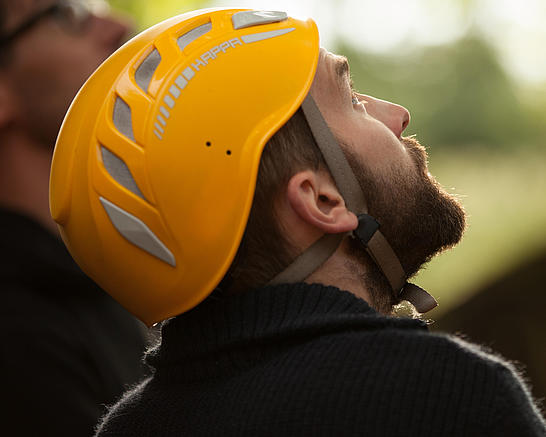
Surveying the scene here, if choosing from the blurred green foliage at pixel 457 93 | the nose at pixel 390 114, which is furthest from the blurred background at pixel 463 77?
the nose at pixel 390 114

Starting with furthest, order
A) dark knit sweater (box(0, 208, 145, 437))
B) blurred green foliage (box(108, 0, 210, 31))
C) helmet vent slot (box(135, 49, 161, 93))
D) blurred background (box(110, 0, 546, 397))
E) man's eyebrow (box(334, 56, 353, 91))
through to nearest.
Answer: blurred background (box(110, 0, 546, 397)) → blurred green foliage (box(108, 0, 210, 31)) → dark knit sweater (box(0, 208, 145, 437)) → man's eyebrow (box(334, 56, 353, 91)) → helmet vent slot (box(135, 49, 161, 93))

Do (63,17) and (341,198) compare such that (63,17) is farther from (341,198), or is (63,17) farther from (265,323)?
(265,323)

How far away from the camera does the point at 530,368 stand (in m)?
8.80

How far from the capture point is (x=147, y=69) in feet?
9.13

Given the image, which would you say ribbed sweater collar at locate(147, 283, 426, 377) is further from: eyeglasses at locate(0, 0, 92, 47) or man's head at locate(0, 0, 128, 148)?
eyeglasses at locate(0, 0, 92, 47)

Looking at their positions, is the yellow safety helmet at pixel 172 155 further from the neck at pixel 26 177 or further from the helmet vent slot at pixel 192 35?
the neck at pixel 26 177

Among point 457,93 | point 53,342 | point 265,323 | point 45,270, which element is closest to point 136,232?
point 265,323

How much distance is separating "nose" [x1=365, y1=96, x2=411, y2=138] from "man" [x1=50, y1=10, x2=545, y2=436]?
0.10m

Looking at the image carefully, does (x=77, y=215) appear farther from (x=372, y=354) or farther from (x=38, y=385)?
(x=38, y=385)

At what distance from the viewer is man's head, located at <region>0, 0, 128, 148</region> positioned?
4945 millimetres

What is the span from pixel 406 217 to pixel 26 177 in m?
2.83

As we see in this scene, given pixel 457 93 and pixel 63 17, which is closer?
pixel 63 17

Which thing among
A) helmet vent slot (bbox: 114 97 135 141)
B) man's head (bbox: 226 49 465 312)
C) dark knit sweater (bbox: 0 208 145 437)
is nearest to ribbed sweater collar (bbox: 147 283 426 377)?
man's head (bbox: 226 49 465 312)

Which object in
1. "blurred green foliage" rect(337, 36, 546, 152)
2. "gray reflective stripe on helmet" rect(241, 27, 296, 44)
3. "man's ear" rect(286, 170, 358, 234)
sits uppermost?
"gray reflective stripe on helmet" rect(241, 27, 296, 44)
